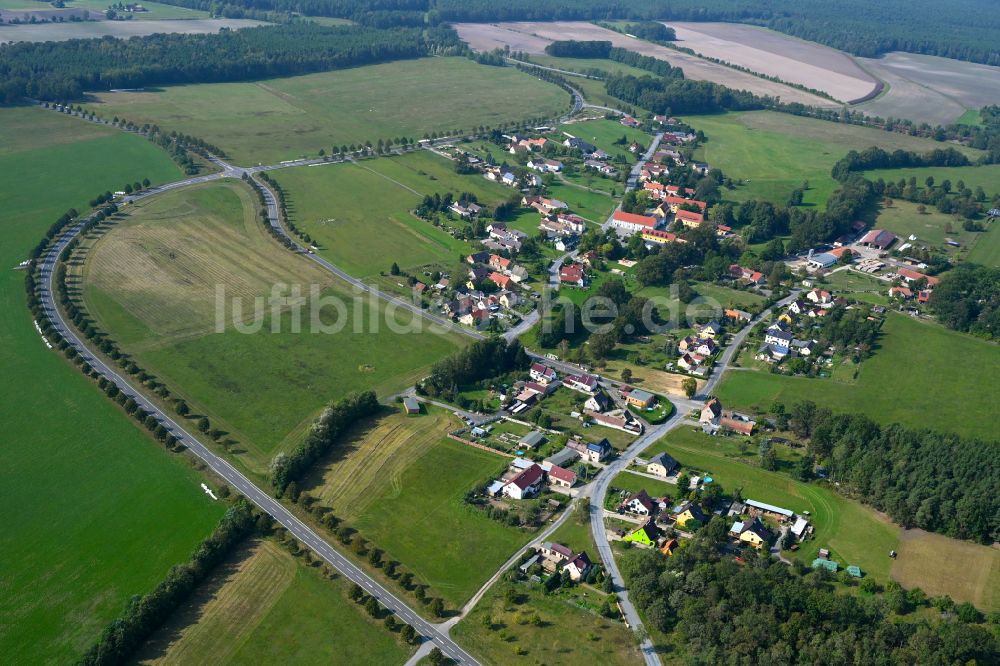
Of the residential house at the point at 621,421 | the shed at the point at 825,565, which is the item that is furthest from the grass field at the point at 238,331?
the shed at the point at 825,565

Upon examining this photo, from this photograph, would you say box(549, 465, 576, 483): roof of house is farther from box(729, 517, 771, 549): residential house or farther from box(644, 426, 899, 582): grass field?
box(729, 517, 771, 549): residential house

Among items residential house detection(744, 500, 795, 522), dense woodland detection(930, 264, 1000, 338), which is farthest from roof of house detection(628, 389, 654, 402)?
dense woodland detection(930, 264, 1000, 338)

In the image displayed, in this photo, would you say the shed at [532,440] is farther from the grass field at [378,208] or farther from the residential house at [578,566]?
the grass field at [378,208]

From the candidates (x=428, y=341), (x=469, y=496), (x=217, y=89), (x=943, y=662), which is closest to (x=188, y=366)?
(x=428, y=341)

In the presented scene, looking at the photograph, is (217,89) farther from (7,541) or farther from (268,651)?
(268,651)

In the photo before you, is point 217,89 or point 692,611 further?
point 217,89

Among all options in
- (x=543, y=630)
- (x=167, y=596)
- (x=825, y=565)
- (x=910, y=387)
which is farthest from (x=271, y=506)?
(x=910, y=387)
